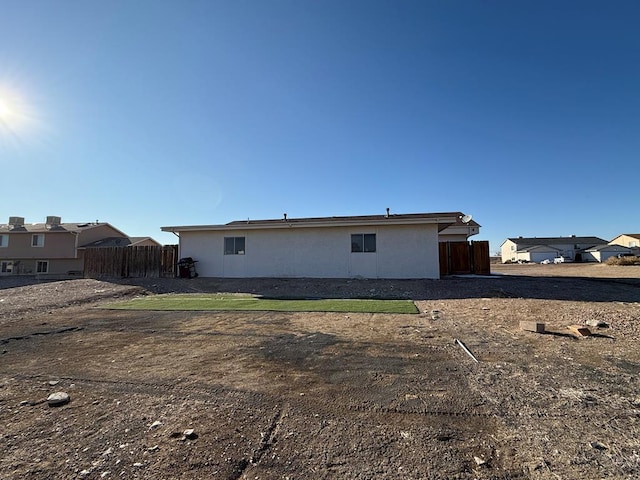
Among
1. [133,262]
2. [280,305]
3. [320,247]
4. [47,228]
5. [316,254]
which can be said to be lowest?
[280,305]

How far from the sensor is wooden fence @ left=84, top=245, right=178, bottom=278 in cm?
1616

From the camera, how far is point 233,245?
15281 mm

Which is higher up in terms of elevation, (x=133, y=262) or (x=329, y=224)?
(x=329, y=224)

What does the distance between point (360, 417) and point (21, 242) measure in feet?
124

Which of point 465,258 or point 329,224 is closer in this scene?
point 329,224

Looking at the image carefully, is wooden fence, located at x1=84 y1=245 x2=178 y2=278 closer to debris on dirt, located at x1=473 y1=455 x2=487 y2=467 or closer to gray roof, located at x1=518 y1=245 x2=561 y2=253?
debris on dirt, located at x1=473 y1=455 x2=487 y2=467

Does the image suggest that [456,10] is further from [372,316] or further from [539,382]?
[539,382]

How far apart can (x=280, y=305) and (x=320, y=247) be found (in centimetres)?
584

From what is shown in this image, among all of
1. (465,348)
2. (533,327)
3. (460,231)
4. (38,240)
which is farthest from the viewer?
(38,240)

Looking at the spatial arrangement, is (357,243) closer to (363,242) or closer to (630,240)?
(363,242)

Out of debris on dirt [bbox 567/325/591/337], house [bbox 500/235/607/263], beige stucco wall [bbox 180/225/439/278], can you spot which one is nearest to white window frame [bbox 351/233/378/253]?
beige stucco wall [bbox 180/225/439/278]

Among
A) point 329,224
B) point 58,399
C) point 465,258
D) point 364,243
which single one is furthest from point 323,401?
point 465,258

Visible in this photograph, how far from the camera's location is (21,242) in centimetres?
2827

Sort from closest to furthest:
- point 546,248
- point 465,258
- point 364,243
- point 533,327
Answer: point 533,327 → point 364,243 → point 465,258 → point 546,248
